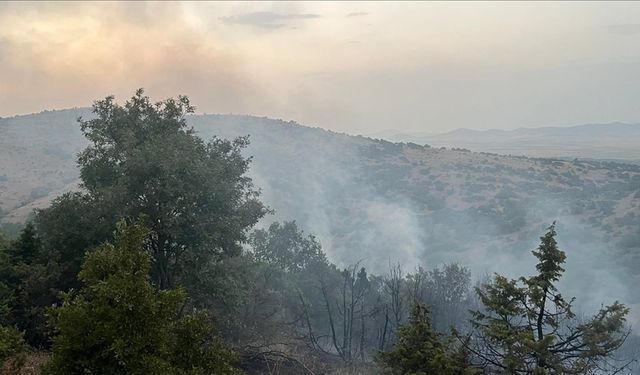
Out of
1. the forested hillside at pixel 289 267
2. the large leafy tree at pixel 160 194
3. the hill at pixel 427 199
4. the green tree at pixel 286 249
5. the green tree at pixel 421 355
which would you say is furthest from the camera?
the hill at pixel 427 199

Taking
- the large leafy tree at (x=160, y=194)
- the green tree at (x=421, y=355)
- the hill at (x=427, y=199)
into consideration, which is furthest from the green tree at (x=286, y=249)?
the green tree at (x=421, y=355)

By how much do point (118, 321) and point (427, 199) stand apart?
2528 inches

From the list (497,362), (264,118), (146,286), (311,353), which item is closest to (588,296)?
A: (311,353)

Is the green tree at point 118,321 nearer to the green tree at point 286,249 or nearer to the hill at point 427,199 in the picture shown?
the green tree at point 286,249

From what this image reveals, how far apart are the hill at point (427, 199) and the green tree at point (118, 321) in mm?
33889

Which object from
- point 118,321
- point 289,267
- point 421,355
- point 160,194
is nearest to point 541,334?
point 421,355

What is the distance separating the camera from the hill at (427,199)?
50.9 m

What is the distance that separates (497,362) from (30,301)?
1440cm

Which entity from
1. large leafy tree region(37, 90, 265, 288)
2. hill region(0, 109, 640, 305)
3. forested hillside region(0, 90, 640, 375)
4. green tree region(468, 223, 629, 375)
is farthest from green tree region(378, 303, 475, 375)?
hill region(0, 109, 640, 305)

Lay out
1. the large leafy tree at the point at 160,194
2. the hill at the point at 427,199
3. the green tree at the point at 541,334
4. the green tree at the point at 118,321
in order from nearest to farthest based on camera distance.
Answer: the green tree at the point at 118,321 → the green tree at the point at 541,334 → the large leafy tree at the point at 160,194 → the hill at the point at 427,199

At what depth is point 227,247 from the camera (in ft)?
62.5

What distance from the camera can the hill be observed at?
5094cm

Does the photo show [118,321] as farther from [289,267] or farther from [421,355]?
[289,267]

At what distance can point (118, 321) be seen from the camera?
20.5 feet
